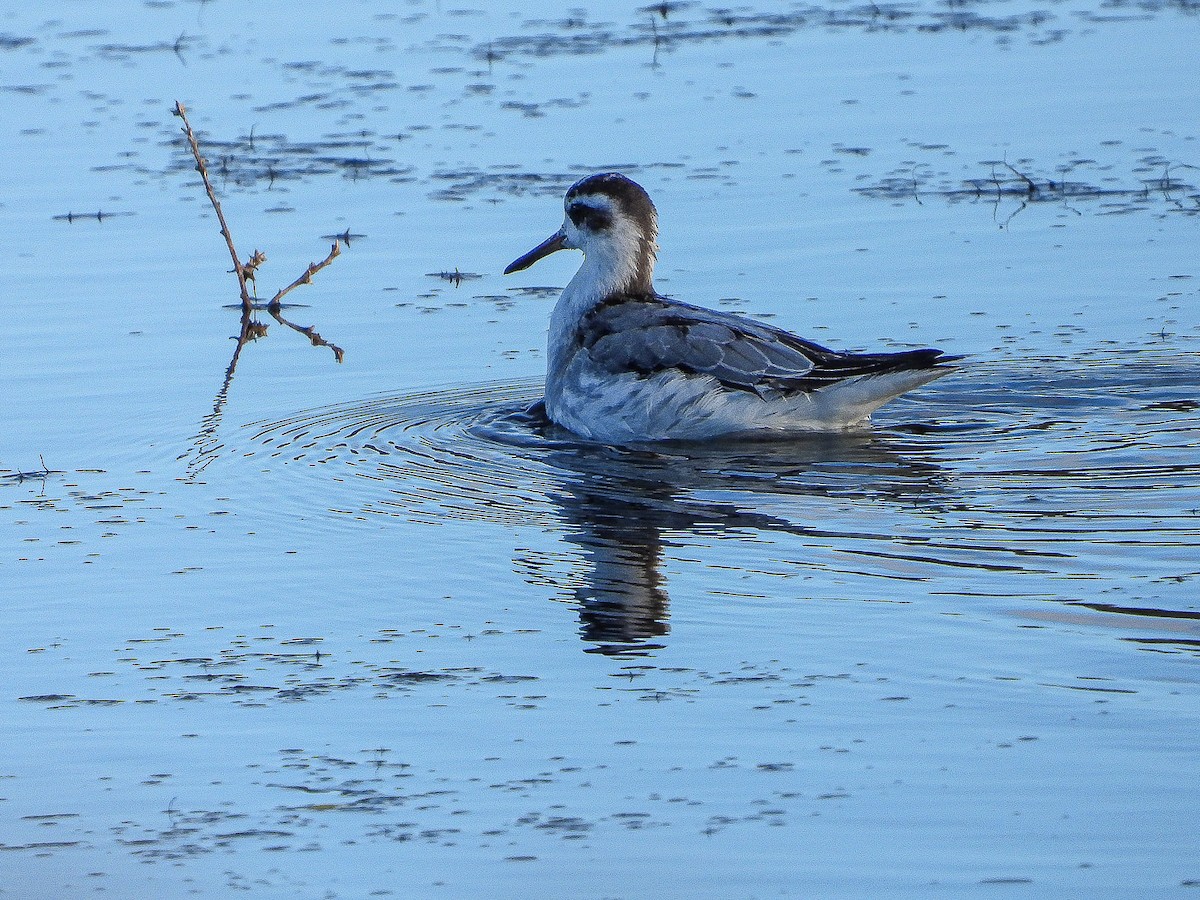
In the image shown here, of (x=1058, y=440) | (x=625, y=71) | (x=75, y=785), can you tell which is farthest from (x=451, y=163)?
(x=75, y=785)

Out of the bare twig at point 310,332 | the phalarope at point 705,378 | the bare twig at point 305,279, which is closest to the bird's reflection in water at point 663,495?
the phalarope at point 705,378

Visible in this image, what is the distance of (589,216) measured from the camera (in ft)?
39.9

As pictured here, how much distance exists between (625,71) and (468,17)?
165 inches

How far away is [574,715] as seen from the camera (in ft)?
21.9

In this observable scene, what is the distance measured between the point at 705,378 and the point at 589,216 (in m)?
1.66

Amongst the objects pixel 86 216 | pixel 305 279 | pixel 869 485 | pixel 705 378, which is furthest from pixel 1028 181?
pixel 86 216

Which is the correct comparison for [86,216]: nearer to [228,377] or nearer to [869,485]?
[228,377]

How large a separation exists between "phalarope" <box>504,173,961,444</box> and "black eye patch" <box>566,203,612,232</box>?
703 mm

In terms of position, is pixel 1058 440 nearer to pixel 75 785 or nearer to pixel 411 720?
pixel 411 720

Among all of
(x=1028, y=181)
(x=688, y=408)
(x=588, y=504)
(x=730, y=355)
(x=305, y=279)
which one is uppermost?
(x=1028, y=181)

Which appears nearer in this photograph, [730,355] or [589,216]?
[730,355]

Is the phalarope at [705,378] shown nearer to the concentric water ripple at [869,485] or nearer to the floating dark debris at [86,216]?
the concentric water ripple at [869,485]

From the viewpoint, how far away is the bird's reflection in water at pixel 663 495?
789 cm

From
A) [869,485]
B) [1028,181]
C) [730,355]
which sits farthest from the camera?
[1028,181]
